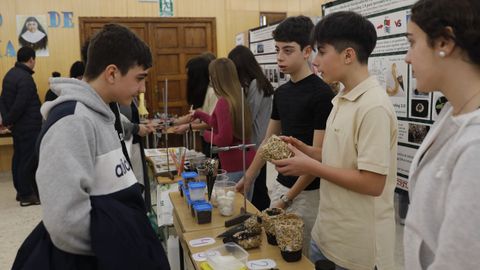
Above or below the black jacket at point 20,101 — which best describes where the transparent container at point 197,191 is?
below

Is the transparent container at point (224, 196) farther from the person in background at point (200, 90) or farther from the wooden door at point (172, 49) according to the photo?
the wooden door at point (172, 49)

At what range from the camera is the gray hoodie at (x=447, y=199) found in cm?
68

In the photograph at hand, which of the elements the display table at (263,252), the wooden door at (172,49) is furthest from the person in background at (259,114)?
the wooden door at (172,49)

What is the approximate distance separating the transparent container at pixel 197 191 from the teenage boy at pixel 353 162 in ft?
1.65

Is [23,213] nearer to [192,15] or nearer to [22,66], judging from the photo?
[22,66]

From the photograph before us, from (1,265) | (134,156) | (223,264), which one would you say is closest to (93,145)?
(223,264)

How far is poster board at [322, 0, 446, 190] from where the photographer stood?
2.30 meters

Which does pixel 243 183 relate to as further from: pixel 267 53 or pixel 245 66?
pixel 267 53

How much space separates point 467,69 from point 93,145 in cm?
90

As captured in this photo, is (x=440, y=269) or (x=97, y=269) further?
(x=97, y=269)

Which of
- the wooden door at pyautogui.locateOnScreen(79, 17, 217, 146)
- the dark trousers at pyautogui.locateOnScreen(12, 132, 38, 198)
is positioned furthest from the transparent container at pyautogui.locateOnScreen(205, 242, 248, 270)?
the wooden door at pyautogui.locateOnScreen(79, 17, 217, 146)

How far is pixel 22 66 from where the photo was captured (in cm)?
431

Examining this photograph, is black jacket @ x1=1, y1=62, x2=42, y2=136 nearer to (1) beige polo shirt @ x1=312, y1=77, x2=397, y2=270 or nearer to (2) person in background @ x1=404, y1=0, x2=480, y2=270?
(1) beige polo shirt @ x1=312, y1=77, x2=397, y2=270

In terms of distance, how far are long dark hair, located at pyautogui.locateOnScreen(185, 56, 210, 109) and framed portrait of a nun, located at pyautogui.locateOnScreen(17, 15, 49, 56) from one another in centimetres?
353
